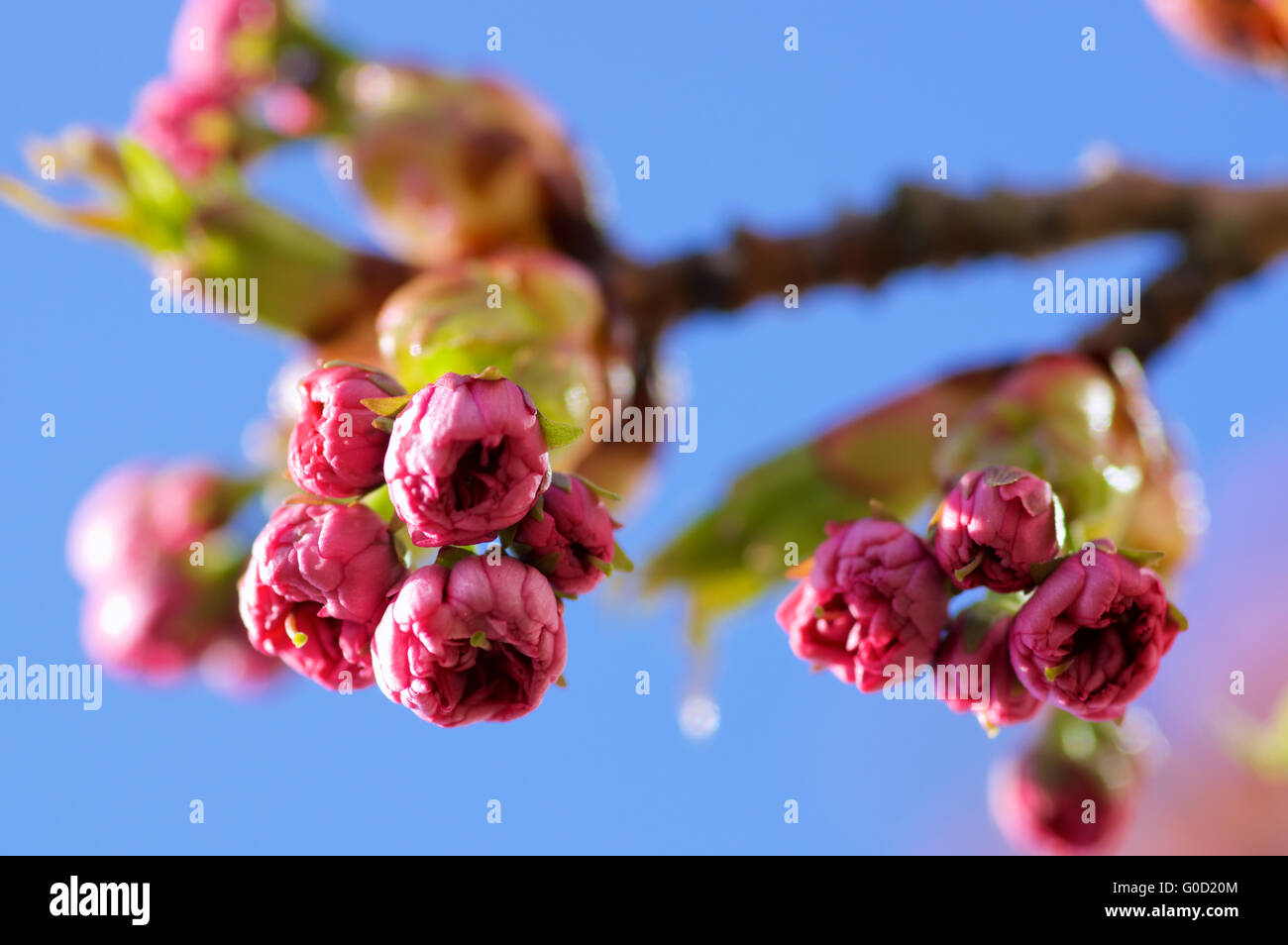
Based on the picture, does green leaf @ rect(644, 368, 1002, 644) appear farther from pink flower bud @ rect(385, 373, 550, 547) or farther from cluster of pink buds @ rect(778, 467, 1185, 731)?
pink flower bud @ rect(385, 373, 550, 547)

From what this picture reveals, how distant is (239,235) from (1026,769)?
38.7 inches

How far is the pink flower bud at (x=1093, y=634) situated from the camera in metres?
0.79

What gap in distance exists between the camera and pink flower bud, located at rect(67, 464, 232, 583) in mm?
1562

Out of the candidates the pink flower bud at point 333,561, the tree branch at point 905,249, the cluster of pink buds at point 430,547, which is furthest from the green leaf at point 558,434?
the tree branch at point 905,249

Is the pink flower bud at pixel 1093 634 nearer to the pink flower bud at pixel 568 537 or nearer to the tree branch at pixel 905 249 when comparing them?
the pink flower bud at pixel 568 537

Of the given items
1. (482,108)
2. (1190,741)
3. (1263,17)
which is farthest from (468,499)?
(1190,741)

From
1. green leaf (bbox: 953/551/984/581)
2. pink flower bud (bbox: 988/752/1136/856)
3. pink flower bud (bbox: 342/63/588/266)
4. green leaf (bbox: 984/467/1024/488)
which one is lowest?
pink flower bud (bbox: 988/752/1136/856)

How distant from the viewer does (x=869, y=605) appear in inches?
32.8

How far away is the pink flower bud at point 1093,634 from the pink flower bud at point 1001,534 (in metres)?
0.02

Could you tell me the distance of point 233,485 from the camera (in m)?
1.64

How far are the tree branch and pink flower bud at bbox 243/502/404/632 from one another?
0.61 m

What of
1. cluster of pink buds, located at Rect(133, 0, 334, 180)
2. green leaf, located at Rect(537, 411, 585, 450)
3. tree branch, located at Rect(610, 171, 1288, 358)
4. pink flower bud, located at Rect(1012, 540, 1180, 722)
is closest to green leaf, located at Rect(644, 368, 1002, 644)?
tree branch, located at Rect(610, 171, 1288, 358)

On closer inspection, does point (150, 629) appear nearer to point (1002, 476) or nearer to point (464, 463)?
point (464, 463)
